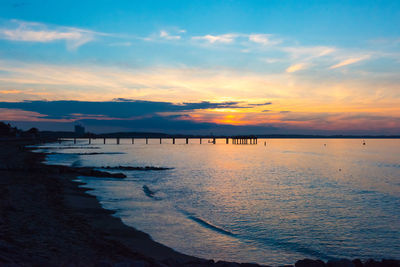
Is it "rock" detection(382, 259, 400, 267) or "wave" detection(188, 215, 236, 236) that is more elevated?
"rock" detection(382, 259, 400, 267)

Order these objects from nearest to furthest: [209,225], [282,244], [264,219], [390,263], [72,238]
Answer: [390,263] < [72,238] < [282,244] < [209,225] < [264,219]

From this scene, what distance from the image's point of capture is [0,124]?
5837 inches

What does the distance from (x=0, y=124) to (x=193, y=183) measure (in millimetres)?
151325

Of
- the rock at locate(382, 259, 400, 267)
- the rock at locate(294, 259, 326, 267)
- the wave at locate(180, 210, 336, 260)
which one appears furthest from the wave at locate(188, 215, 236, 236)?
the rock at locate(382, 259, 400, 267)

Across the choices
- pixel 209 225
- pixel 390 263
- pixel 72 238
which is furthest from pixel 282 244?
pixel 72 238

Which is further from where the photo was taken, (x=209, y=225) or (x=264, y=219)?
(x=264, y=219)

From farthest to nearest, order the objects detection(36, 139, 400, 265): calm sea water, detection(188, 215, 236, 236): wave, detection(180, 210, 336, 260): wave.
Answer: detection(188, 215, 236, 236): wave → detection(36, 139, 400, 265): calm sea water → detection(180, 210, 336, 260): wave

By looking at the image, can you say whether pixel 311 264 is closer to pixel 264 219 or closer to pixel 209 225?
pixel 209 225

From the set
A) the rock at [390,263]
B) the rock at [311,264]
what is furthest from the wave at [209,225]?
the rock at [390,263]

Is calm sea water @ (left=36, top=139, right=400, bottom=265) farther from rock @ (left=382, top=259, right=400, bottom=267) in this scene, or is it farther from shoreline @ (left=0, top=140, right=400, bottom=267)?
rock @ (left=382, top=259, right=400, bottom=267)

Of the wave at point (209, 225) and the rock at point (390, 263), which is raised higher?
the rock at point (390, 263)

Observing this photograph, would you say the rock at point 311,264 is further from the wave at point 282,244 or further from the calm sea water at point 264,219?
the wave at point 282,244

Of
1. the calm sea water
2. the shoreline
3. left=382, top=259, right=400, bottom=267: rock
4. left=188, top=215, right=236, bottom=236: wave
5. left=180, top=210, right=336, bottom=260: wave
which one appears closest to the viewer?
the shoreline

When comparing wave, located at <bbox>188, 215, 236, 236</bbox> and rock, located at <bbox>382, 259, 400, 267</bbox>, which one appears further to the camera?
wave, located at <bbox>188, 215, 236, 236</bbox>
